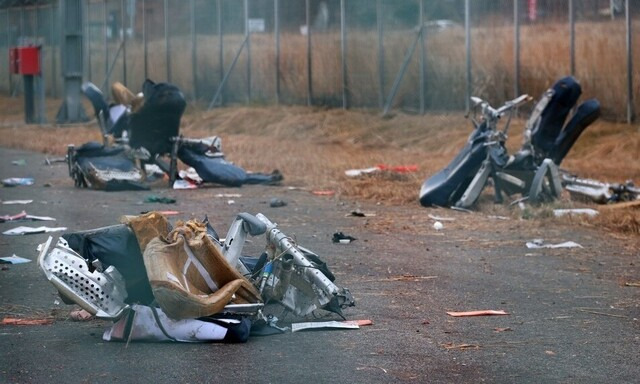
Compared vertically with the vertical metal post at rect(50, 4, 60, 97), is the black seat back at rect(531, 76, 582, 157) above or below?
below

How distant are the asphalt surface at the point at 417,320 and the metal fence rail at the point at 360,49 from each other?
25.0 feet

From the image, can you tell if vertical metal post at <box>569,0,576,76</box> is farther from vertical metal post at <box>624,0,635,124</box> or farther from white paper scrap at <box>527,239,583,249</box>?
white paper scrap at <box>527,239,583,249</box>

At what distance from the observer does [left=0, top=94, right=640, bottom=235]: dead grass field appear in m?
13.8

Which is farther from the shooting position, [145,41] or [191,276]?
[145,41]

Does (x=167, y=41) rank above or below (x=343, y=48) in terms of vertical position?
above

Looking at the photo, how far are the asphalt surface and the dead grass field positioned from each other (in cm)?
137

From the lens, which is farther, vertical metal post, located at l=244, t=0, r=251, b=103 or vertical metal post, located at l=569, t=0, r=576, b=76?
vertical metal post, located at l=244, t=0, r=251, b=103

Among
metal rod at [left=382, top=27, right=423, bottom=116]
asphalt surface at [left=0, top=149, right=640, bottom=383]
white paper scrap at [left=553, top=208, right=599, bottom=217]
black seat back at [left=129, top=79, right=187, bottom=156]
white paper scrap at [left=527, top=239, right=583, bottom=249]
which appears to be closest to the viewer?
asphalt surface at [left=0, top=149, right=640, bottom=383]

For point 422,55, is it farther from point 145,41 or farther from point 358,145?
point 145,41

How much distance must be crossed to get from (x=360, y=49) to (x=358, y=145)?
3569 millimetres

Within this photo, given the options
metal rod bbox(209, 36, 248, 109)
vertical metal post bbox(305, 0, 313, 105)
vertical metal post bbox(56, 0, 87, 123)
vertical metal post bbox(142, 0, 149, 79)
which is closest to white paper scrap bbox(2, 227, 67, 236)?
vertical metal post bbox(305, 0, 313, 105)

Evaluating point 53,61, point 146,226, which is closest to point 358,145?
point 146,226

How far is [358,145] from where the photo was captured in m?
20.9

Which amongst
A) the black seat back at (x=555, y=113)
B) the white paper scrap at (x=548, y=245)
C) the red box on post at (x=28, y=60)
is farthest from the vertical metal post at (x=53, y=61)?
the white paper scrap at (x=548, y=245)
